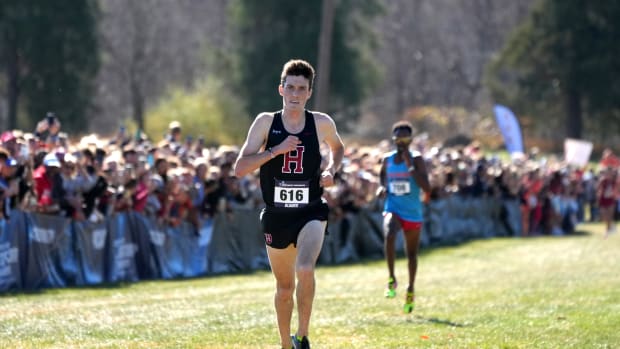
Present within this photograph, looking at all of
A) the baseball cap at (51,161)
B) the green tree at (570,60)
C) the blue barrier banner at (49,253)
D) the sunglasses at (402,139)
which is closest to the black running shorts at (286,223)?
the sunglasses at (402,139)

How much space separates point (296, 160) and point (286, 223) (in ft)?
1.65

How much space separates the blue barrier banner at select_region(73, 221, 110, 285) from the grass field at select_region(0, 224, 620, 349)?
0.69 m

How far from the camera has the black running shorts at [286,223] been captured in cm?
867

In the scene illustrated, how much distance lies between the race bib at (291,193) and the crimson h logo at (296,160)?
4.0 inches

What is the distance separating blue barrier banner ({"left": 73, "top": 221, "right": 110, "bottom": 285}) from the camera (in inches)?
655

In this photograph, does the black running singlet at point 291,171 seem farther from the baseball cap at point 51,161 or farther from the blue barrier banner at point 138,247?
the baseball cap at point 51,161

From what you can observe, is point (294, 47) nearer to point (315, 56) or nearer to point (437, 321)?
point (315, 56)

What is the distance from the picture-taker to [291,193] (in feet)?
28.4

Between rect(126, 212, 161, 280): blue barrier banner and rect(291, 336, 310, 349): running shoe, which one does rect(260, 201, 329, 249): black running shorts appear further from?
rect(126, 212, 161, 280): blue barrier banner

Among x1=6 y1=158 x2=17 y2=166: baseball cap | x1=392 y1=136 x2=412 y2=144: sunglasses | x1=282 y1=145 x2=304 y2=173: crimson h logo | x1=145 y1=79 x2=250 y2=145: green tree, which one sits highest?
x1=145 y1=79 x2=250 y2=145: green tree

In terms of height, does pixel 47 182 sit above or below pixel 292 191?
below

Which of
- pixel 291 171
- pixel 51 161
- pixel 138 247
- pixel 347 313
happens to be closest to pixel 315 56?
pixel 138 247

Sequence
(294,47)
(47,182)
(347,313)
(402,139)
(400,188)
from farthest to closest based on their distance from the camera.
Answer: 1. (294,47)
2. (47,182)
3. (400,188)
4. (402,139)
5. (347,313)

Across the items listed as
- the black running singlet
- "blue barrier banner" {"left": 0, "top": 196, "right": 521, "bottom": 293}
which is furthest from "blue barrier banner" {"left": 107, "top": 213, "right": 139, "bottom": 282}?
the black running singlet
